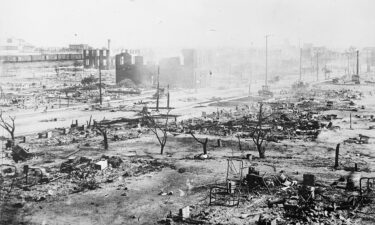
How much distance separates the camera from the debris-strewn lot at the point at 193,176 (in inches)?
574

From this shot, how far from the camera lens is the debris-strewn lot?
47.8 ft

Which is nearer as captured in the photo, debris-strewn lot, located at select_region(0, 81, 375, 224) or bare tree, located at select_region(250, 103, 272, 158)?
debris-strewn lot, located at select_region(0, 81, 375, 224)

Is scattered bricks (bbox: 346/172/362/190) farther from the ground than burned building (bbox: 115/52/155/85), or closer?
closer

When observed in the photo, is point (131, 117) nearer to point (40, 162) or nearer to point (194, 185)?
point (40, 162)

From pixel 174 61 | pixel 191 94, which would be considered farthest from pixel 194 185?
pixel 174 61

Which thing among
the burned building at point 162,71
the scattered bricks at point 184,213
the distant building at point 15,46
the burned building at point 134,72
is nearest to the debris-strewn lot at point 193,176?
the scattered bricks at point 184,213

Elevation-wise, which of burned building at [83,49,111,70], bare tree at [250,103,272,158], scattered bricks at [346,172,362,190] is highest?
burned building at [83,49,111,70]

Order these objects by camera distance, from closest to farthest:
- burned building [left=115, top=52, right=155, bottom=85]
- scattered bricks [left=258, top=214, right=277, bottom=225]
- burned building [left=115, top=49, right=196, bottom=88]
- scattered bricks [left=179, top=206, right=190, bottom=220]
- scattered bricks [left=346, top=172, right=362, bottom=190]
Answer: scattered bricks [left=258, top=214, right=277, bottom=225]
scattered bricks [left=179, top=206, right=190, bottom=220]
scattered bricks [left=346, top=172, right=362, bottom=190]
burned building [left=115, top=52, right=155, bottom=85]
burned building [left=115, top=49, right=196, bottom=88]

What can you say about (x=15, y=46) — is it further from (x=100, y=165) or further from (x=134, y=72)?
(x=100, y=165)

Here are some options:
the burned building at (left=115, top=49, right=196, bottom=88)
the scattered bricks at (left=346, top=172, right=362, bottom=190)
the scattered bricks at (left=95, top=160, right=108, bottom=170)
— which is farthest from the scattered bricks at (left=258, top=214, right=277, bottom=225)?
the burned building at (left=115, top=49, right=196, bottom=88)

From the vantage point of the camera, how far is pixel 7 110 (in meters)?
43.4

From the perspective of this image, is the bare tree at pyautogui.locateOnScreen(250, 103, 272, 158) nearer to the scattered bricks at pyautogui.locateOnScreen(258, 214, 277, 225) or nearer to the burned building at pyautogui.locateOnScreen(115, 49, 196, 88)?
the scattered bricks at pyautogui.locateOnScreen(258, 214, 277, 225)

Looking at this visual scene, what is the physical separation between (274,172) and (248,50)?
116m

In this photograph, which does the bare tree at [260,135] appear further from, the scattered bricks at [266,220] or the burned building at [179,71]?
the burned building at [179,71]
